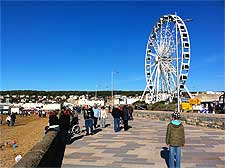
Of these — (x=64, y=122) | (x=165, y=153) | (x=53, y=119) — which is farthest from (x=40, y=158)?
(x=64, y=122)

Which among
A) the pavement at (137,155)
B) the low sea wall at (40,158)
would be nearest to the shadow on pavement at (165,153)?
the pavement at (137,155)

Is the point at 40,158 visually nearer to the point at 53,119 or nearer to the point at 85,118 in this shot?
the point at 53,119

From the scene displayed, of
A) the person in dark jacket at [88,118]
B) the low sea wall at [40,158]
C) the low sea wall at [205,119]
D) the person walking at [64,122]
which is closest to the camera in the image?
the low sea wall at [40,158]

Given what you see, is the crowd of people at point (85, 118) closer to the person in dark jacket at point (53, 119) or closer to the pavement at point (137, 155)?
the person in dark jacket at point (53, 119)

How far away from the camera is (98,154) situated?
1069 cm

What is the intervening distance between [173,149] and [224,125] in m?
11.2

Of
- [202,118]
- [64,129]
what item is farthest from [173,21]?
[64,129]

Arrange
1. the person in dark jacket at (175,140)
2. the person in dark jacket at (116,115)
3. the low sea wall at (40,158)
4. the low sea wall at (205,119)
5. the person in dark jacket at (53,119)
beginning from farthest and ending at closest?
the low sea wall at (205,119)
the person in dark jacket at (116,115)
the person in dark jacket at (53,119)
the person in dark jacket at (175,140)
the low sea wall at (40,158)

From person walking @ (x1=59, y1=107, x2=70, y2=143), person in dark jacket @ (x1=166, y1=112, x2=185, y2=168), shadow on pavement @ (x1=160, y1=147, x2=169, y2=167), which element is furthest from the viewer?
person walking @ (x1=59, y1=107, x2=70, y2=143)

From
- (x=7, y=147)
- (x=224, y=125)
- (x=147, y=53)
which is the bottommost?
(x=7, y=147)

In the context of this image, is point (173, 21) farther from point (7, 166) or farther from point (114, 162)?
point (114, 162)

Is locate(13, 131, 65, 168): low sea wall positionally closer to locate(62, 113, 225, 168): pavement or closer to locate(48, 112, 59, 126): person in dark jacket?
locate(62, 113, 225, 168): pavement

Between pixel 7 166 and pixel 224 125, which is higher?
pixel 224 125

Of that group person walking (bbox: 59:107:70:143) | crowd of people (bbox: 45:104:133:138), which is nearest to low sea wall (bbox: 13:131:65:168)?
crowd of people (bbox: 45:104:133:138)
